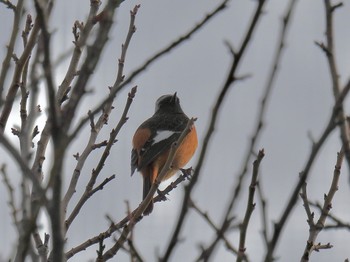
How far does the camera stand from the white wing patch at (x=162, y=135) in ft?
23.6

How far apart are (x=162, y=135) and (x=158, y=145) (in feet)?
1.05

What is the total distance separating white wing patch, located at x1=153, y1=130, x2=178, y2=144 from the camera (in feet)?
23.6

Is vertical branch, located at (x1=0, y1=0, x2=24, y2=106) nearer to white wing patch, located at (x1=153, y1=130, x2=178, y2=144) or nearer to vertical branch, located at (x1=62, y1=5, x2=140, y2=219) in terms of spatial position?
vertical branch, located at (x1=62, y1=5, x2=140, y2=219)

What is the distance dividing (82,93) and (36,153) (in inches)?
65.7

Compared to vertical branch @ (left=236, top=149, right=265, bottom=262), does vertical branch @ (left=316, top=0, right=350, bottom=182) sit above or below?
above

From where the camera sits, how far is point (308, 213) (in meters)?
3.03

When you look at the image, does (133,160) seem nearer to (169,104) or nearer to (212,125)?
(169,104)

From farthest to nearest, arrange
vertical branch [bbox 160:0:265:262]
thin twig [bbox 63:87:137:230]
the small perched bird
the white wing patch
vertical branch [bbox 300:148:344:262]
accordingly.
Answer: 1. the white wing patch
2. the small perched bird
3. thin twig [bbox 63:87:137:230]
4. vertical branch [bbox 300:148:344:262]
5. vertical branch [bbox 160:0:265:262]

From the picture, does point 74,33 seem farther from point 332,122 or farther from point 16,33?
point 332,122

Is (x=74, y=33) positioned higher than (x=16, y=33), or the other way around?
(x=74, y=33)

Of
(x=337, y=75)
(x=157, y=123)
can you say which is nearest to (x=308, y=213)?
(x=337, y=75)

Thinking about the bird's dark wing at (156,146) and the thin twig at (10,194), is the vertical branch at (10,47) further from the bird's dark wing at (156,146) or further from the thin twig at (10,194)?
the bird's dark wing at (156,146)

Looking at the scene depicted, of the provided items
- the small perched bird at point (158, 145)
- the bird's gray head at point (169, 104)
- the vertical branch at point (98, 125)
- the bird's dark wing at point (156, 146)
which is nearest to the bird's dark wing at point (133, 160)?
the small perched bird at point (158, 145)

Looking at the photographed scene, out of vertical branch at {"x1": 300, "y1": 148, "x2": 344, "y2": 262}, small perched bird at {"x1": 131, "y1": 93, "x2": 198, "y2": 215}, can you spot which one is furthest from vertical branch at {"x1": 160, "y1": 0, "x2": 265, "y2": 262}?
small perched bird at {"x1": 131, "y1": 93, "x2": 198, "y2": 215}
